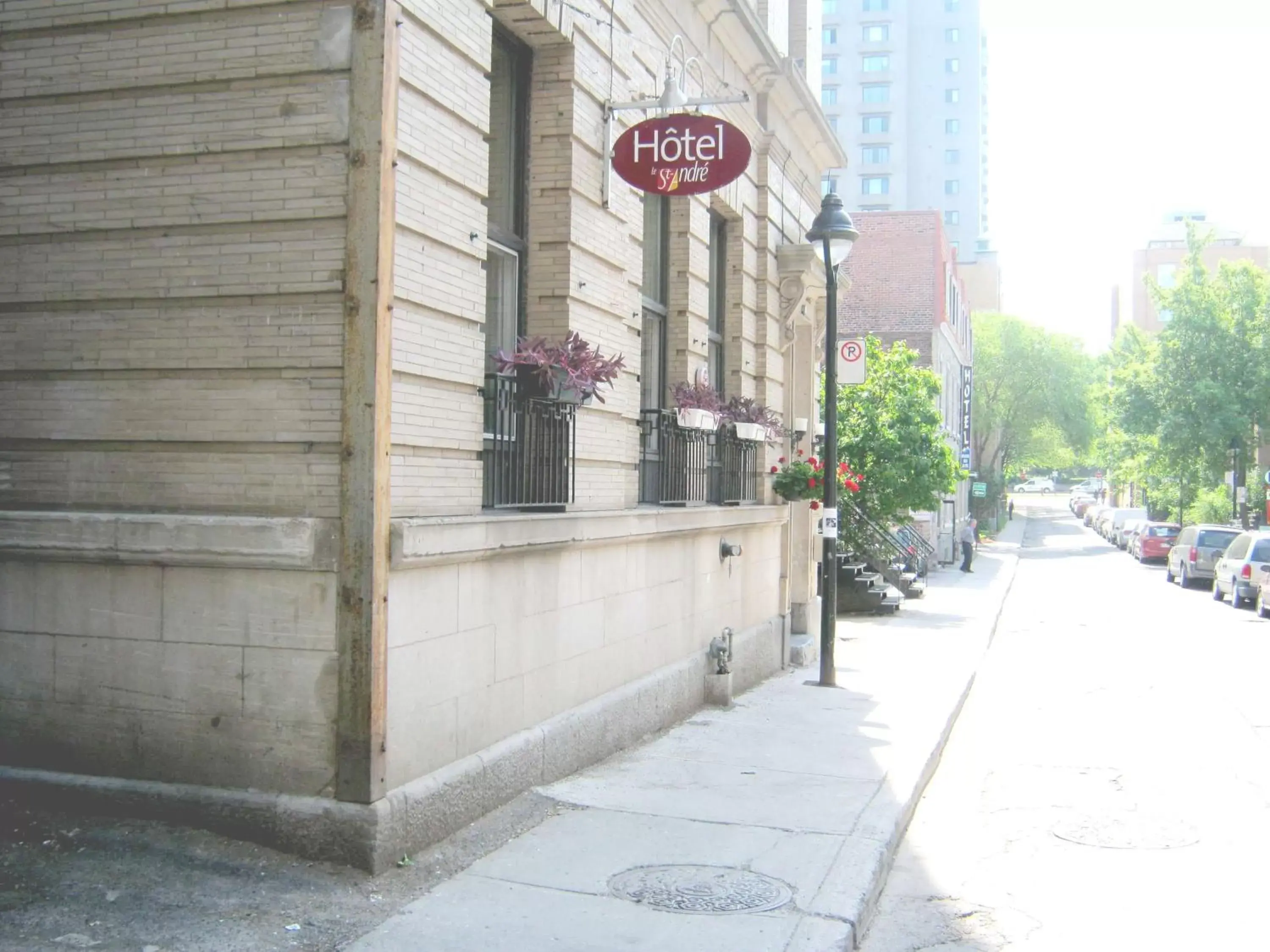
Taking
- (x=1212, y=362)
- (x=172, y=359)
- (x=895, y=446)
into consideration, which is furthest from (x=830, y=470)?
(x=1212, y=362)

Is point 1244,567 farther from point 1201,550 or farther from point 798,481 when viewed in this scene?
point 798,481

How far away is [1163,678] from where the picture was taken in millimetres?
15953

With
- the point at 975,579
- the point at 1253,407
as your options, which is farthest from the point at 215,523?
the point at 1253,407

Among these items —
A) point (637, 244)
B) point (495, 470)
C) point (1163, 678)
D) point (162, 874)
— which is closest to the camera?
point (162, 874)

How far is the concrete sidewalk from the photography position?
559 cm

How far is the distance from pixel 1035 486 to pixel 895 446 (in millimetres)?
137118

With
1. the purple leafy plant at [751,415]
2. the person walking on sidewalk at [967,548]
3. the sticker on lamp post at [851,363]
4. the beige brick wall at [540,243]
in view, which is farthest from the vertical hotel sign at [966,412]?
the beige brick wall at [540,243]

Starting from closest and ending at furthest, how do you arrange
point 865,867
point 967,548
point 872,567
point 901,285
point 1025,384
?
point 865,867, point 872,567, point 967,548, point 901,285, point 1025,384

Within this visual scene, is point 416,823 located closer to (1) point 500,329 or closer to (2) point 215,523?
(2) point 215,523

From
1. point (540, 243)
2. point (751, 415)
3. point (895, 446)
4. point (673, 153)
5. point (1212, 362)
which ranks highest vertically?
point (1212, 362)

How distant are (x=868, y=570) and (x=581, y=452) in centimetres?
1836

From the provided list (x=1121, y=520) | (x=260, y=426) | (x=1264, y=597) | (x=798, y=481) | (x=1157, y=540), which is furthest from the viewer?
(x=1121, y=520)

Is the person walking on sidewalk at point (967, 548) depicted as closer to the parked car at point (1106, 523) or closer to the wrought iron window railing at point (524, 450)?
the parked car at point (1106, 523)

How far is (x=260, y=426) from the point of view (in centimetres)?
639
